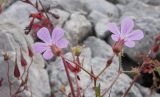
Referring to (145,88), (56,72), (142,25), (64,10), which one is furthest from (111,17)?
(56,72)

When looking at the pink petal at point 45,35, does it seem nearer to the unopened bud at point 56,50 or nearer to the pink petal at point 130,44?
the unopened bud at point 56,50

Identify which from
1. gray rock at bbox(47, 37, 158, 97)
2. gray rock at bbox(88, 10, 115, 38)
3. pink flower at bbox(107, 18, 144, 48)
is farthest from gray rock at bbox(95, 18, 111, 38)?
pink flower at bbox(107, 18, 144, 48)

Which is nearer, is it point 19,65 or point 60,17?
point 19,65

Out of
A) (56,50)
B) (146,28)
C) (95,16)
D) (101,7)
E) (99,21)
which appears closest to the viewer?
(56,50)

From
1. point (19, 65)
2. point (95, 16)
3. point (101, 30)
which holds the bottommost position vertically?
point (95, 16)

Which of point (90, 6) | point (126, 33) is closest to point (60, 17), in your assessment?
point (90, 6)

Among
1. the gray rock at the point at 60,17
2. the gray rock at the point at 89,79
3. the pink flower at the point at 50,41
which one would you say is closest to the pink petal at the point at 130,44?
the pink flower at the point at 50,41

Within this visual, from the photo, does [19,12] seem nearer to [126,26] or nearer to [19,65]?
[19,65]
